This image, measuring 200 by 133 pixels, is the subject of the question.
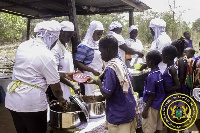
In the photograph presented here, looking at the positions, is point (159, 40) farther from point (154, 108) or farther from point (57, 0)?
point (57, 0)

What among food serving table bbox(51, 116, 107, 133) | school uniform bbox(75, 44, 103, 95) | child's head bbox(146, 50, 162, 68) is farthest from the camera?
school uniform bbox(75, 44, 103, 95)

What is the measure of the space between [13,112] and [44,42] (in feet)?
2.51

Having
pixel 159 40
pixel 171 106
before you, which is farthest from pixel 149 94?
pixel 159 40

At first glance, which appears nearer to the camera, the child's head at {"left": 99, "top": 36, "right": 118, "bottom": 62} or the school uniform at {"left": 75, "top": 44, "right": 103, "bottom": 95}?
the child's head at {"left": 99, "top": 36, "right": 118, "bottom": 62}

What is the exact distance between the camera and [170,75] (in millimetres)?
3197

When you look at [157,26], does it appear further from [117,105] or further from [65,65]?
[117,105]

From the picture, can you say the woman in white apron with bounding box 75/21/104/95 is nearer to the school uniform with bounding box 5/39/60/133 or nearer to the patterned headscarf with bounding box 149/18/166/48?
the patterned headscarf with bounding box 149/18/166/48

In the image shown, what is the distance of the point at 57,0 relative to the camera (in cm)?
584

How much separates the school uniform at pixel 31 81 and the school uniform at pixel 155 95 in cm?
132

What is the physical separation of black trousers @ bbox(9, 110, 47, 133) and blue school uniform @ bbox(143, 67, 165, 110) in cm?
139

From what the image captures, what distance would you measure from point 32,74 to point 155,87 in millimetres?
1649

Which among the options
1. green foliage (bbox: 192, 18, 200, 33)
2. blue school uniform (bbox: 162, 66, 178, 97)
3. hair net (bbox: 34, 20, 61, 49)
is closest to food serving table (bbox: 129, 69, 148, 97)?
blue school uniform (bbox: 162, 66, 178, 97)

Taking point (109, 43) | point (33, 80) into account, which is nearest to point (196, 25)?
point (109, 43)

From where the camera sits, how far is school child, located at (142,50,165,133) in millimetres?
3029
